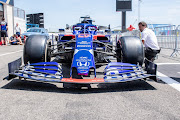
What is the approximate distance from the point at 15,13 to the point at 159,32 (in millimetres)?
18940

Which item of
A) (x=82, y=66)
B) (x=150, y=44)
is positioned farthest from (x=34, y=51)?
(x=150, y=44)

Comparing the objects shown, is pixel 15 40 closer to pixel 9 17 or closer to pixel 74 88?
pixel 9 17

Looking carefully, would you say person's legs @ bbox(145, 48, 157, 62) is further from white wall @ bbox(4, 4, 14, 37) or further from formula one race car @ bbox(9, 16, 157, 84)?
white wall @ bbox(4, 4, 14, 37)

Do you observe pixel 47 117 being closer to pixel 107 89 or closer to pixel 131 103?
pixel 131 103

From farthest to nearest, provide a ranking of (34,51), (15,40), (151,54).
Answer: (15,40)
(151,54)
(34,51)

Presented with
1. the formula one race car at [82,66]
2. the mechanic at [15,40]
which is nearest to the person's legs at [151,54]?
the formula one race car at [82,66]

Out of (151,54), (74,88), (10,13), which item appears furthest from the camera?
(10,13)

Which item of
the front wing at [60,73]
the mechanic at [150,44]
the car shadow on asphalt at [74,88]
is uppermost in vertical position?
the mechanic at [150,44]

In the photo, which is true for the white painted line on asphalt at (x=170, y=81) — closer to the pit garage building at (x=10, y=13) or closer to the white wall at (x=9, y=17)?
the pit garage building at (x=10, y=13)

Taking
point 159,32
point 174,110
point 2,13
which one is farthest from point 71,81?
point 2,13

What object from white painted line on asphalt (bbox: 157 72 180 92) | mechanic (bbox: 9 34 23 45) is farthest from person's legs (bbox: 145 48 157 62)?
mechanic (bbox: 9 34 23 45)

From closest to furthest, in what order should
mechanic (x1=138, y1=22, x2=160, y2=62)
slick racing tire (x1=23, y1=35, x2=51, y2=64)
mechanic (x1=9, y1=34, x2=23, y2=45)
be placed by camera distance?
slick racing tire (x1=23, y1=35, x2=51, y2=64), mechanic (x1=138, y1=22, x2=160, y2=62), mechanic (x1=9, y1=34, x2=23, y2=45)

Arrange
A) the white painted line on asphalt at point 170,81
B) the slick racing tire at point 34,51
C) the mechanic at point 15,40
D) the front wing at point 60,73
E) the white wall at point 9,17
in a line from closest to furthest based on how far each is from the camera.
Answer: the front wing at point 60,73 < the white painted line on asphalt at point 170,81 < the slick racing tire at point 34,51 < the mechanic at point 15,40 < the white wall at point 9,17

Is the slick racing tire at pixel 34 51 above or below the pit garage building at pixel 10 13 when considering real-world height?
below
